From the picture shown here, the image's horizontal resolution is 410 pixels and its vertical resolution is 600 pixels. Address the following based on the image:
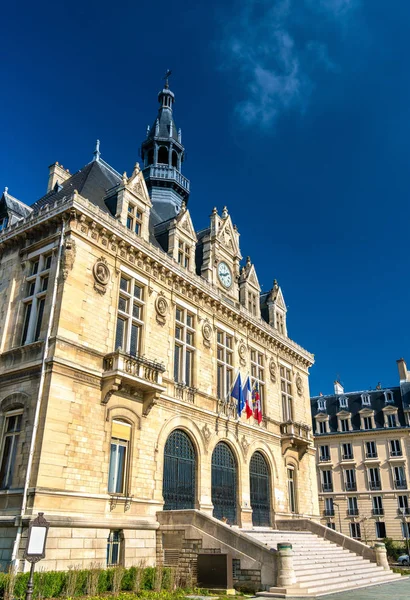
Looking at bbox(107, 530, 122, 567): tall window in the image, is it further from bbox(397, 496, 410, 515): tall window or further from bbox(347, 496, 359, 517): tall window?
bbox(347, 496, 359, 517): tall window

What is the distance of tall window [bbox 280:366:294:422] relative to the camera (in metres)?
33.7

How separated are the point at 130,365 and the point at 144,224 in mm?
7592

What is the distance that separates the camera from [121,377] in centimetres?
1888

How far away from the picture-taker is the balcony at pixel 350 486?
174 ft

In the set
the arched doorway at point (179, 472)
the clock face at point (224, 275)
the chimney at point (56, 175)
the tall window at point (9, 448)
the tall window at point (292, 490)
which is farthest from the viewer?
the tall window at point (292, 490)

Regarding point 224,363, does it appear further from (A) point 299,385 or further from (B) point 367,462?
(B) point 367,462

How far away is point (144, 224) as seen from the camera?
24141 mm

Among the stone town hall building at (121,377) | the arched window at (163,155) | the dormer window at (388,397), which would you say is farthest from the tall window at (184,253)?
the dormer window at (388,397)

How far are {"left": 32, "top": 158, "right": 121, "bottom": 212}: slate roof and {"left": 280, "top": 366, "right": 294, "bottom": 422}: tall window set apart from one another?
54.8ft

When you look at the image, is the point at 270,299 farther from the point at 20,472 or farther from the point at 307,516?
the point at 20,472

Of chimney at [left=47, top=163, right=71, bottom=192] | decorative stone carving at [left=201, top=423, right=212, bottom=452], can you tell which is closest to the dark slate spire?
chimney at [left=47, top=163, right=71, bottom=192]

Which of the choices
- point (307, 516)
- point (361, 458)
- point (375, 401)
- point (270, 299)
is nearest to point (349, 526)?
point (361, 458)

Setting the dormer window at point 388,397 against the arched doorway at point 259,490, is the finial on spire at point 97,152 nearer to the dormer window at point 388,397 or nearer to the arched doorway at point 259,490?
the arched doorway at point 259,490

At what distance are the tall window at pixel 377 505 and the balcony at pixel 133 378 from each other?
39140 mm
